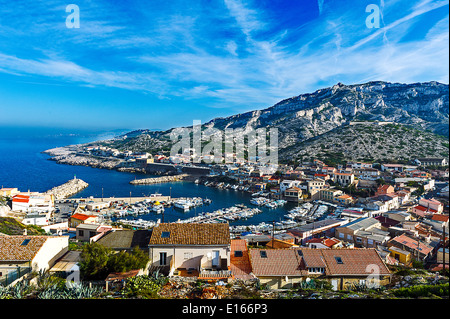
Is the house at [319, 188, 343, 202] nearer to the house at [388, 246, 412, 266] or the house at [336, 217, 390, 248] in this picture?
the house at [336, 217, 390, 248]

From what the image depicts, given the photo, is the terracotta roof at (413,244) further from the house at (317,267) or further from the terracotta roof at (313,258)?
the terracotta roof at (313,258)

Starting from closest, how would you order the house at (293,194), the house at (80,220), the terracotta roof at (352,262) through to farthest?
the terracotta roof at (352,262) < the house at (80,220) < the house at (293,194)

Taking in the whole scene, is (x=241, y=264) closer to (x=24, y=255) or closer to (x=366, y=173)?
(x=24, y=255)

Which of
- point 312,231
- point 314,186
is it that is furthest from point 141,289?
point 314,186

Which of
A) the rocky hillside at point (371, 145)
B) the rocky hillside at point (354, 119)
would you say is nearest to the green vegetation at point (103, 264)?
the rocky hillside at point (354, 119)

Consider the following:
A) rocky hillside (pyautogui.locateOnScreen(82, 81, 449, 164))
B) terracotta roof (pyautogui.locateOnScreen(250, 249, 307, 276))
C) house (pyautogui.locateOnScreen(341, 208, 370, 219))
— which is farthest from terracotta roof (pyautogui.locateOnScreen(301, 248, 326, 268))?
rocky hillside (pyautogui.locateOnScreen(82, 81, 449, 164))

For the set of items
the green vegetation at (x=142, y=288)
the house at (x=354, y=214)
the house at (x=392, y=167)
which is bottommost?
the house at (x=354, y=214)
